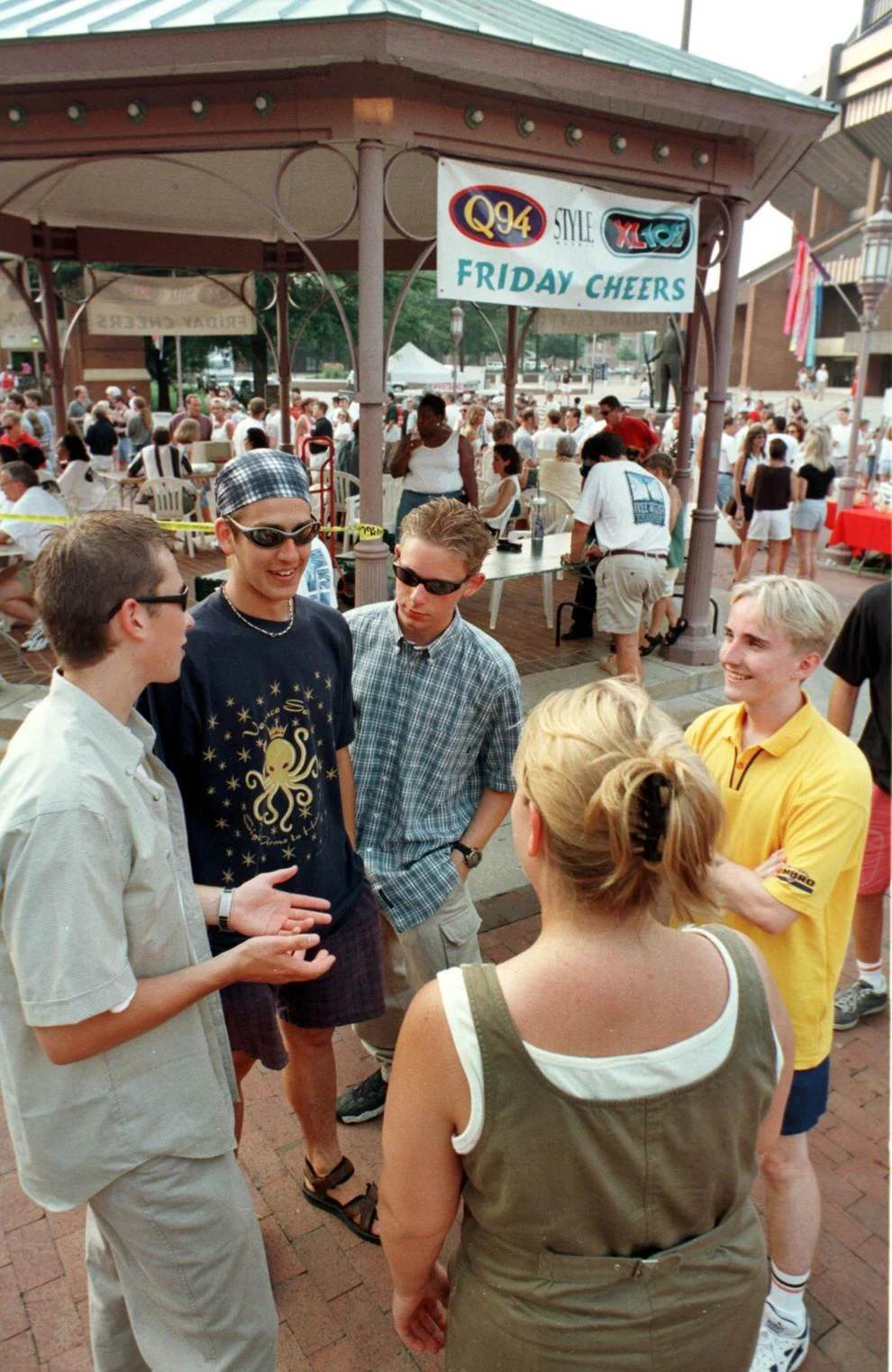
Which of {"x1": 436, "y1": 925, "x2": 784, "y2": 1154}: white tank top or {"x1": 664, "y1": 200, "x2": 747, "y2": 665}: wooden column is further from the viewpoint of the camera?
{"x1": 664, "y1": 200, "x2": 747, "y2": 665}: wooden column

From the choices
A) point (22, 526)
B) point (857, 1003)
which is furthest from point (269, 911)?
point (22, 526)

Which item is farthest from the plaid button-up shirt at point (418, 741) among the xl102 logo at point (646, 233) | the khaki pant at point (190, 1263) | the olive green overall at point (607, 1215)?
the xl102 logo at point (646, 233)

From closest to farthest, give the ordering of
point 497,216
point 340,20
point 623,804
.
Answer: point 623,804, point 340,20, point 497,216

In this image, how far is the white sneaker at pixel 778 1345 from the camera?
91.1 inches

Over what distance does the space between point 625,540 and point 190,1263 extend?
5596 millimetres

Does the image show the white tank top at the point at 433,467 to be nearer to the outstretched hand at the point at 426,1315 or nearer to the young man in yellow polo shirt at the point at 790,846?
the young man in yellow polo shirt at the point at 790,846

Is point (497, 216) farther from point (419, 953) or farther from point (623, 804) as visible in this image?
point (623, 804)

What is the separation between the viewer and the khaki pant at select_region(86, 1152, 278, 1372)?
1691 mm

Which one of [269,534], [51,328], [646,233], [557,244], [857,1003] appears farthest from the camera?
[51,328]

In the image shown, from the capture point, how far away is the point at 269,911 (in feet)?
6.35

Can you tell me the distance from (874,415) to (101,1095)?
40.4 meters

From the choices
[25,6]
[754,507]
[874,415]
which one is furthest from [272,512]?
[874,415]

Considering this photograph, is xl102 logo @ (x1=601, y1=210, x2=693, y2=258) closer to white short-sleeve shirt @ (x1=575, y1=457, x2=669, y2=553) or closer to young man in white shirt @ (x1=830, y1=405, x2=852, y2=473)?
white short-sleeve shirt @ (x1=575, y1=457, x2=669, y2=553)

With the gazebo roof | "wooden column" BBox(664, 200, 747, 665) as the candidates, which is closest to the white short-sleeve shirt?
"wooden column" BBox(664, 200, 747, 665)
